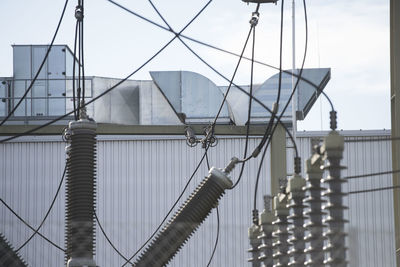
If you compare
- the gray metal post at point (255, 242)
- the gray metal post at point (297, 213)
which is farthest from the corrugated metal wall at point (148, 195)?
the gray metal post at point (297, 213)

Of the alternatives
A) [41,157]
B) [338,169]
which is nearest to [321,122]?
[41,157]

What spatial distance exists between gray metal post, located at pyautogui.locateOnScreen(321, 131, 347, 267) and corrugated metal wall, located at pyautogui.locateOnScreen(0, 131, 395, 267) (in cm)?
1643

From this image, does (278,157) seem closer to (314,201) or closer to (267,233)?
(267,233)

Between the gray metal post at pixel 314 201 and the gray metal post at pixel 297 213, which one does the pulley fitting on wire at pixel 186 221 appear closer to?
the gray metal post at pixel 297 213

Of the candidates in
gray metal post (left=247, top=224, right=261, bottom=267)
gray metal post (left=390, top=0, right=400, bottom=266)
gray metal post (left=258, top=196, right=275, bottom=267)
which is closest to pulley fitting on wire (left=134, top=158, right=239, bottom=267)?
gray metal post (left=258, top=196, right=275, bottom=267)

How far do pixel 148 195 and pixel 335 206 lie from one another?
1751cm

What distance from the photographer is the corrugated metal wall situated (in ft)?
80.0

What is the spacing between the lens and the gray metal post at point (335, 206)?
726 centimetres

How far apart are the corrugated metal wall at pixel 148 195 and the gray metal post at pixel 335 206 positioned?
16.4 m

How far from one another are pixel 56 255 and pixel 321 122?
634 cm

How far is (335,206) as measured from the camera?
7508 mm

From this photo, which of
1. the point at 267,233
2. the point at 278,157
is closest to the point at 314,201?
the point at 267,233

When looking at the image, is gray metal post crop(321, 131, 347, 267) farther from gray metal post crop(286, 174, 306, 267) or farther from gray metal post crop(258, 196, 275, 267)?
gray metal post crop(258, 196, 275, 267)

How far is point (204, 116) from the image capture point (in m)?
25.2
